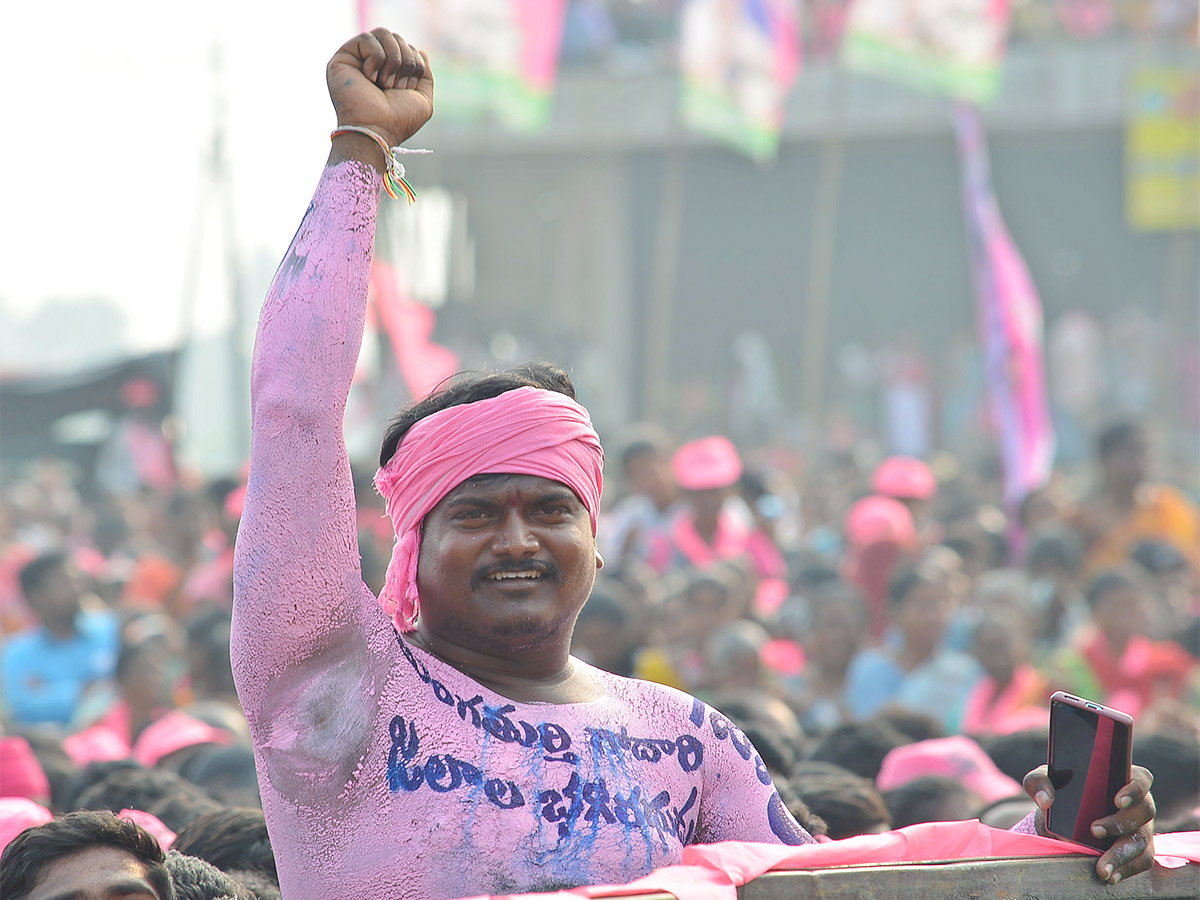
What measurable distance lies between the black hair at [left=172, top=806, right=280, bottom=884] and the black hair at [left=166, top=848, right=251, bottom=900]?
411 mm

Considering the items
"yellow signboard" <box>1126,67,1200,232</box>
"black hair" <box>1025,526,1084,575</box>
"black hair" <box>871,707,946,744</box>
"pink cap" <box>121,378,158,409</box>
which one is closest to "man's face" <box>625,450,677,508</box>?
"black hair" <box>1025,526,1084,575</box>

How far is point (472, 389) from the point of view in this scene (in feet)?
6.80

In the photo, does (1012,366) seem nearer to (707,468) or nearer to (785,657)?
(707,468)

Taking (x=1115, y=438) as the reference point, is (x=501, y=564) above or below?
above

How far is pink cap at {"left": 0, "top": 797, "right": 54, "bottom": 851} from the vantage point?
285 cm

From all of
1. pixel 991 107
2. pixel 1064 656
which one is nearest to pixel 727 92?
pixel 1064 656

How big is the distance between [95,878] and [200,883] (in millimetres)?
296

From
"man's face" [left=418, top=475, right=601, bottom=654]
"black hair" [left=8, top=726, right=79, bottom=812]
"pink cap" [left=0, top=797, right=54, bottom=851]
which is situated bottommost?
"black hair" [left=8, top=726, right=79, bottom=812]

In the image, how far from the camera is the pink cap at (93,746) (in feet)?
16.6

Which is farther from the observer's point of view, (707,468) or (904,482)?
(904,482)

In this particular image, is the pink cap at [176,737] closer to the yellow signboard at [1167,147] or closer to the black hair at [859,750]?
the black hair at [859,750]

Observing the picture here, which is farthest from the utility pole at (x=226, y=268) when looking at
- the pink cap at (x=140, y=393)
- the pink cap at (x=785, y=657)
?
the pink cap at (x=785, y=657)

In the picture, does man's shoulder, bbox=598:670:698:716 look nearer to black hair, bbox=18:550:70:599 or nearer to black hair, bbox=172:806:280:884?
black hair, bbox=172:806:280:884

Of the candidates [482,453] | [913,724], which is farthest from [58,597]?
[482,453]
